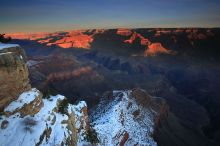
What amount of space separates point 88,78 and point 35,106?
8758 cm

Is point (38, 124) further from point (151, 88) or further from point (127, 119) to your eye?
point (151, 88)

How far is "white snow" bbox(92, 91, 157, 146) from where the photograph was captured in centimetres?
4575

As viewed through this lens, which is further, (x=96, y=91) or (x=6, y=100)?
(x=96, y=91)

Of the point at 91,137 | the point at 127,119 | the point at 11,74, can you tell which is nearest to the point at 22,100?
the point at 11,74

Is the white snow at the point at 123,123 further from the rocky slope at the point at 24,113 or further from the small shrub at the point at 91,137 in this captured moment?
the rocky slope at the point at 24,113

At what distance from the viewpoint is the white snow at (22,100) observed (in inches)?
1071

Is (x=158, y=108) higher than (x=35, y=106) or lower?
lower

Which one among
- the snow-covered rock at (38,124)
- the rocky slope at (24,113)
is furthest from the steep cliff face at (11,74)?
the snow-covered rock at (38,124)

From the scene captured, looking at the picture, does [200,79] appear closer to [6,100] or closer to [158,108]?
[158,108]

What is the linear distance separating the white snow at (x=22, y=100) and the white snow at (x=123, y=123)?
51.0 feet

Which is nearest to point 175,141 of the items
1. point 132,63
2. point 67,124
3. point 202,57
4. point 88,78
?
point 67,124

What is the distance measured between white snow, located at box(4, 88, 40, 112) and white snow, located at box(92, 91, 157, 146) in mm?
15541

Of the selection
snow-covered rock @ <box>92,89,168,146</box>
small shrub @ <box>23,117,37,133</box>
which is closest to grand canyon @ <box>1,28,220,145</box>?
snow-covered rock @ <box>92,89,168,146</box>

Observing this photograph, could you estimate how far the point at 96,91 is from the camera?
106 metres
